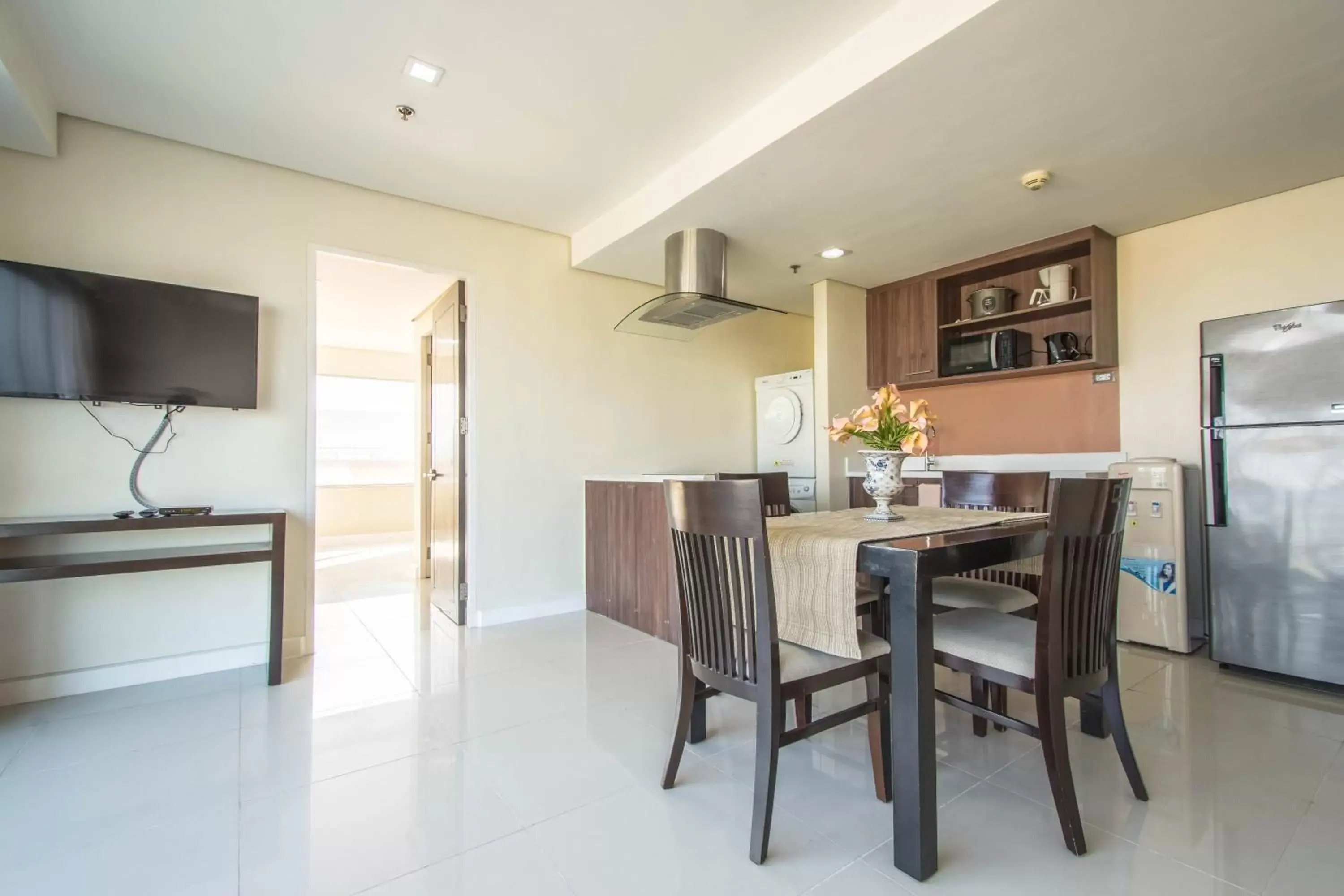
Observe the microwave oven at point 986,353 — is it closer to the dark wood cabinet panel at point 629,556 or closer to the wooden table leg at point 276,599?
the dark wood cabinet panel at point 629,556

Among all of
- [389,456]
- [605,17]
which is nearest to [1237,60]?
[605,17]

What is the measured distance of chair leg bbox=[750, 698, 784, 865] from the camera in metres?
1.44

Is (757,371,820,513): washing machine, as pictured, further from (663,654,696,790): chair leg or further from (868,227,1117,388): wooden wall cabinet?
(663,654,696,790): chair leg

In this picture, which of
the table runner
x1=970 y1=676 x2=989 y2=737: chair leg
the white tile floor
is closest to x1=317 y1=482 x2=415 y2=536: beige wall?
the white tile floor

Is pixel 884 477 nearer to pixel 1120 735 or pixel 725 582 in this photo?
pixel 725 582

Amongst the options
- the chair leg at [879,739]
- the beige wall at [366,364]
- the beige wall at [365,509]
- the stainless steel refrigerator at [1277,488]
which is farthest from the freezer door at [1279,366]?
the beige wall at [365,509]

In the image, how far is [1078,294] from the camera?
360 cm

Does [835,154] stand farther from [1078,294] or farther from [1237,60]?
[1078,294]

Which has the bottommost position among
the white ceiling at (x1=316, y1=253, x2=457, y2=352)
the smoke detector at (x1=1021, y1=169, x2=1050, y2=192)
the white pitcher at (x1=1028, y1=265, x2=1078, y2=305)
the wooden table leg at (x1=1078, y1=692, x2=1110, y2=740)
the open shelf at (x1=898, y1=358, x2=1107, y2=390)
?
the wooden table leg at (x1=1078, y1=692, x2=1110, y2=740)

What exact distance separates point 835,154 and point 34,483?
3805mm

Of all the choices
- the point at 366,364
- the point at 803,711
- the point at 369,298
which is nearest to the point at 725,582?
the point at 803,711

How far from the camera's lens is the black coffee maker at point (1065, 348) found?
3604mm

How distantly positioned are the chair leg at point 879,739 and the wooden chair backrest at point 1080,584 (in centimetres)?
42

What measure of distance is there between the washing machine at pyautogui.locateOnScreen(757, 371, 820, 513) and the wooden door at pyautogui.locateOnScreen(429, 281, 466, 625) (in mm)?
2361
